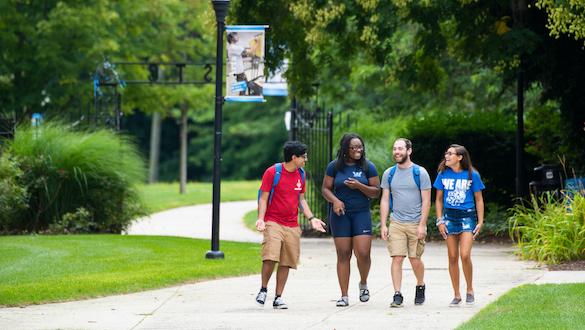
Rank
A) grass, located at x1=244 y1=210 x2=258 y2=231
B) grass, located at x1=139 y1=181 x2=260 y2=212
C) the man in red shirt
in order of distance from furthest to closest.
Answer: grass, located at x1=139 y1=181 x2=260 y2=212, grass, located at x1=244 y1=210 x2=258 y2=231, the man in red shirt

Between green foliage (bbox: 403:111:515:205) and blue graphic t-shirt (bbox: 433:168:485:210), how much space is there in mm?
10332

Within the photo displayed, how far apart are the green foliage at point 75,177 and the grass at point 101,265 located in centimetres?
169

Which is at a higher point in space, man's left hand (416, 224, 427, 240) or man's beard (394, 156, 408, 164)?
man's beard (394, 156, 408, 164)

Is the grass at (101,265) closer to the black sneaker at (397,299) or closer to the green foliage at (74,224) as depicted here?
the green foliage at (74,224)

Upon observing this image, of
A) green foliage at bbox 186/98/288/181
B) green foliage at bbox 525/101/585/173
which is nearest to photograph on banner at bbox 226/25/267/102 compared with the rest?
green foliage at bbox 525/101/585/173

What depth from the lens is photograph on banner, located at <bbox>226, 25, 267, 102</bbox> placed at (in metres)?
16.2

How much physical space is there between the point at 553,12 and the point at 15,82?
68.9ft

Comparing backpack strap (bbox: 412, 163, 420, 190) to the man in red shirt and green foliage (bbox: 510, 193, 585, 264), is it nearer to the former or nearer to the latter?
the man in red shirt

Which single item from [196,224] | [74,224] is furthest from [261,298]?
[196,224]

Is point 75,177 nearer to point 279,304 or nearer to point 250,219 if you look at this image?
point 250,219

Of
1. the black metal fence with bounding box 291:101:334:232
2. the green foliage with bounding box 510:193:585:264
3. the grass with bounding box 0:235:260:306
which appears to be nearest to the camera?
the grass with bounding box 0:235:260:306

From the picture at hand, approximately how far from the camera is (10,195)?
68.0 feet

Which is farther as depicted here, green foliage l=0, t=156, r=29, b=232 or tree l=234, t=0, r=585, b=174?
green foliage l=0, t=156, r=29, b=232

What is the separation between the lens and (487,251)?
58.8 feet
